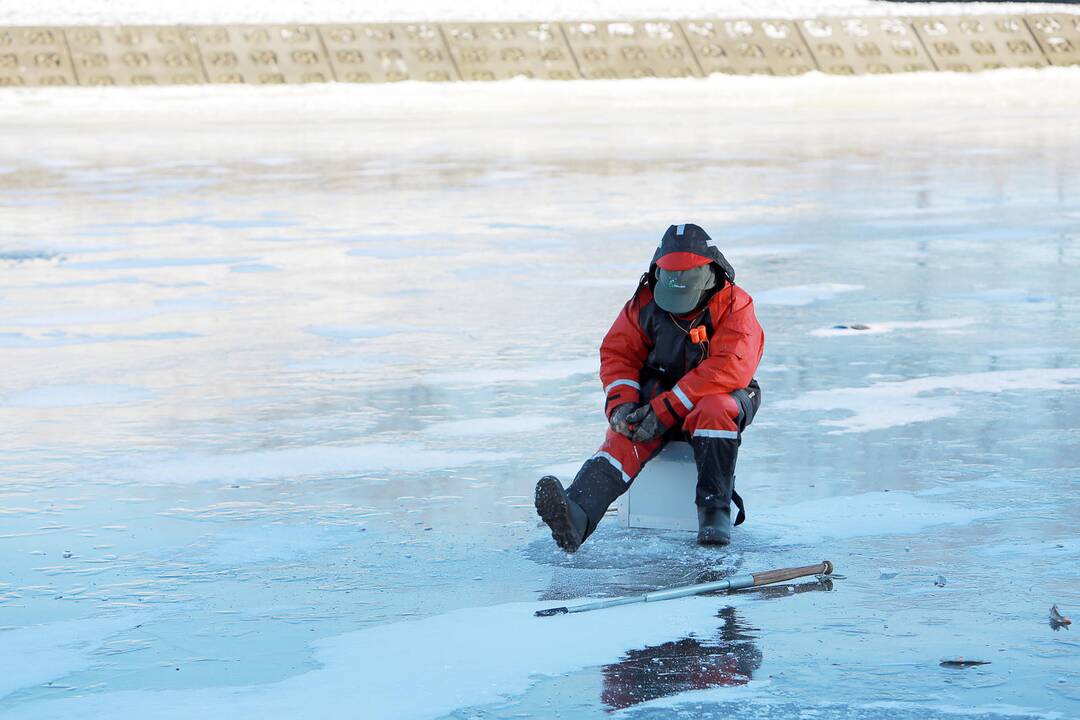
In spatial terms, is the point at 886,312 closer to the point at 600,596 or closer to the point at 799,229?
the point at 799,229

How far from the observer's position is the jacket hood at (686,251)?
459 centimetres

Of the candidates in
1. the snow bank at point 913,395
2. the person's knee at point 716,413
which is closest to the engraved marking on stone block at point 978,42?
the snow bank at point 913,395

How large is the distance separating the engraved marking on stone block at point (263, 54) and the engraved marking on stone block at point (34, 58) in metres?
2.37

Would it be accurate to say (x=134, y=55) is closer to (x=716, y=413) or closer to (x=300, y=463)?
(x=300, y=463)

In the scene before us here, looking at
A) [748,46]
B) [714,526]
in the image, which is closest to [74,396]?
[714,526]

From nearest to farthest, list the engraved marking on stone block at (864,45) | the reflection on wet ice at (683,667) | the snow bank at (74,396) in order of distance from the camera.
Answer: the reflection on wet ice at (683,667) → the snow bank at (74,396) → the engraved marking on stone block at (864,45)

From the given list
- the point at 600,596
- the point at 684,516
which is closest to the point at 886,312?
the point at 684,516

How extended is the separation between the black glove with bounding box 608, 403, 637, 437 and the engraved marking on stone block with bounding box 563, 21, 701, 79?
27680 millimetres

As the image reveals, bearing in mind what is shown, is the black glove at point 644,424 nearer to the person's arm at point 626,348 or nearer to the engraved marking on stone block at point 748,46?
the person's arm at point 626,348

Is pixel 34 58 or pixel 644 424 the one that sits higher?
pixel 34 58

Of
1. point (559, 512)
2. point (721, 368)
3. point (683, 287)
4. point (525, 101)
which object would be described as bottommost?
point (559, 512)

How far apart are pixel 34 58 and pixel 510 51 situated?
8377mm

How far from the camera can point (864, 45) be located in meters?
33.6

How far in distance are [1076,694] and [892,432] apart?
94.2 inches
